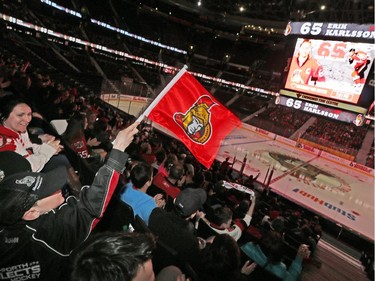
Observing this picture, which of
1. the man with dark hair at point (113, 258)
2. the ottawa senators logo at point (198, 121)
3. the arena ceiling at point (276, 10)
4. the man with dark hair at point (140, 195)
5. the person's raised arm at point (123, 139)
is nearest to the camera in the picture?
the man with dark hair at point (113, 258)

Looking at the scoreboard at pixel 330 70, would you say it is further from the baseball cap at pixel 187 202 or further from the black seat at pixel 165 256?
the black seat at pixel 165 256

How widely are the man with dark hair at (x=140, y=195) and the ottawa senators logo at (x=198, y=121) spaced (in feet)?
2.28

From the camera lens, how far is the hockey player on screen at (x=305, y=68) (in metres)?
11.4

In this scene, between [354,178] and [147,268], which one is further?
[354,178]

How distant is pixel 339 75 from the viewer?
10.8 m

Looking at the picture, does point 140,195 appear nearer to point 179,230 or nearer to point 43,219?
point 179,230

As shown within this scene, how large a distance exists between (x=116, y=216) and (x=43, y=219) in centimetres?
111

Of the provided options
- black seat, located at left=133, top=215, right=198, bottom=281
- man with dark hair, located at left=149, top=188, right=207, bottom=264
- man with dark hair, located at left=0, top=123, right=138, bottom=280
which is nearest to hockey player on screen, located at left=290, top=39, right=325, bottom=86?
man with dark hair, located at left=149, top=188, right=207, bottom=264

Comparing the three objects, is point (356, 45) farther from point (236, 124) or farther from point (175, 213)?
point (175, 213)

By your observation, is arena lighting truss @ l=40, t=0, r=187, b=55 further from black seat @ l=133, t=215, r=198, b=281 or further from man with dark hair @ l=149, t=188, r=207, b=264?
black seat @ l=133, t=215, r=198, b=281

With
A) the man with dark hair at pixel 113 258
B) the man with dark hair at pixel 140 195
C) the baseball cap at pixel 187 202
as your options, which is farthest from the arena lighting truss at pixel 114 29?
the man with dark hair at pixel 113 258

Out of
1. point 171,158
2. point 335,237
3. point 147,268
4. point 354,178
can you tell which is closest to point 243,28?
point 354,178

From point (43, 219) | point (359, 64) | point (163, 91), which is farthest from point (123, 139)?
point (359, 64)

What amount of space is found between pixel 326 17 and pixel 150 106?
26593 millimetres
